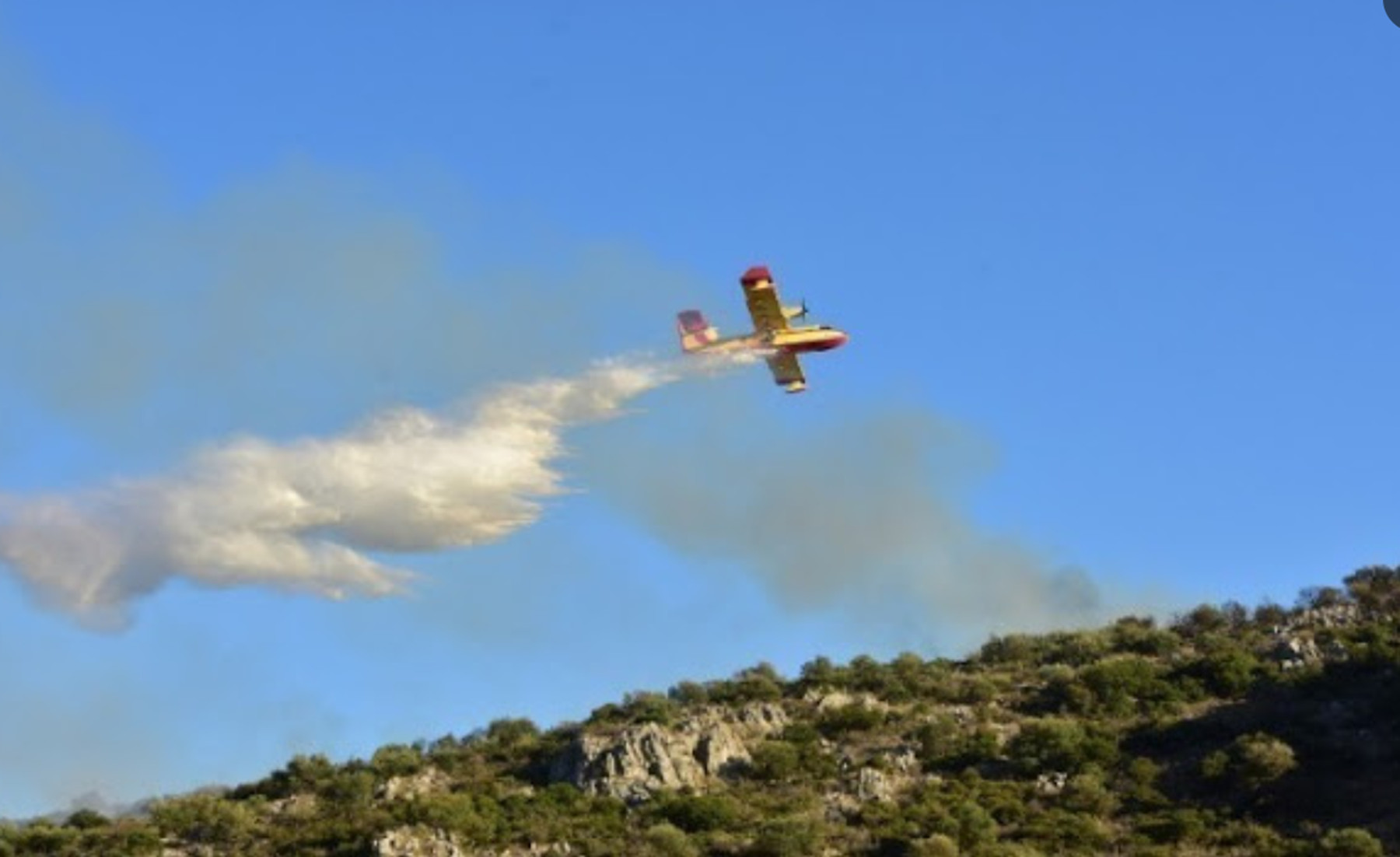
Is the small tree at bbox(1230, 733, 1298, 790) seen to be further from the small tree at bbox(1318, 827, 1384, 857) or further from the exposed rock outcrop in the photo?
the exposed rock outcrop

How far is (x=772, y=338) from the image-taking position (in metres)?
67.6

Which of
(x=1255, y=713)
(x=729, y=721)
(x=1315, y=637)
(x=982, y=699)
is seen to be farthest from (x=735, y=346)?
(x=1315, y=637)

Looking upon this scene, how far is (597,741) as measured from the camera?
68750 mm

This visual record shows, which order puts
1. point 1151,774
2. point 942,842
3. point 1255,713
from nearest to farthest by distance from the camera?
point 942,842 < point 1151,774 < point 1255,713

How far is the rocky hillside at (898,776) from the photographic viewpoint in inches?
2341

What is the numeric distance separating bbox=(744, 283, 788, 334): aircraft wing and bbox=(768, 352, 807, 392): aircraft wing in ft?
4.75

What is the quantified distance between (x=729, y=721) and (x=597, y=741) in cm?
651

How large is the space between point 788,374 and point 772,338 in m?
1.97

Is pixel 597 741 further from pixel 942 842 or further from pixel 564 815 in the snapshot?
pixel 942 842

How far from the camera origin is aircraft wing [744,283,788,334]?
6657 cm

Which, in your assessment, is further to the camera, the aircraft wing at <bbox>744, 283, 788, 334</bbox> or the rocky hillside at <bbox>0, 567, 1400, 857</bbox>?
the aircraft wing at <bbox>744, 283, 788, 334</bbox>

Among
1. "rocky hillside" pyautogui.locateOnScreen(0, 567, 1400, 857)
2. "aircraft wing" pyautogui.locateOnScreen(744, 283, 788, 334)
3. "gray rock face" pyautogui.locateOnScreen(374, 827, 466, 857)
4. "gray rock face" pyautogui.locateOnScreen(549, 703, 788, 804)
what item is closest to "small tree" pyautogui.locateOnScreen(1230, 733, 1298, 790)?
"rocky hillside" pyautogui.locateOnScreen(0, 567, 1400, 857)

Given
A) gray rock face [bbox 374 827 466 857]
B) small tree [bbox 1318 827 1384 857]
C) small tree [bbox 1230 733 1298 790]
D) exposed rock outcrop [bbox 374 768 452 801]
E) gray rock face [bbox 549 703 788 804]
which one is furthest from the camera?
exposed rock outcrop [bbox 374 768 452 801]

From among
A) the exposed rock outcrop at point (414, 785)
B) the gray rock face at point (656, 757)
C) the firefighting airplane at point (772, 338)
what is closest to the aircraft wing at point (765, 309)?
the firefighting airplane at point (772, 338)
